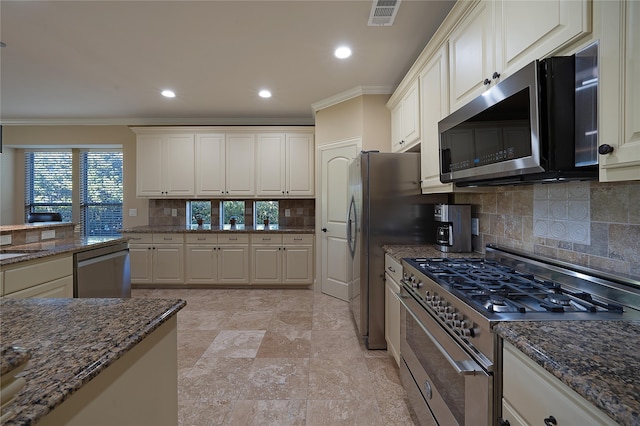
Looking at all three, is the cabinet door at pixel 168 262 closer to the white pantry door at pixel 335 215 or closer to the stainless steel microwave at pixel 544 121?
the white pantry door at pixel 335 215

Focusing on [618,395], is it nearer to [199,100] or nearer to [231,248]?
[231,248]

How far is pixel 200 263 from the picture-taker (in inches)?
166

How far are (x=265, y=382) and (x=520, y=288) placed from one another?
5.53ft

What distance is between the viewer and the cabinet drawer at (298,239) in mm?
4219

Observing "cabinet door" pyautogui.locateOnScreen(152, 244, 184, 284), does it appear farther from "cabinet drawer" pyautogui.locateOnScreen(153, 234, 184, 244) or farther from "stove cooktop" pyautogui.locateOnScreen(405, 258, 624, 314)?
"stove cooktop" pyautogui.locateOnScreen(405, 258, 624, 314)

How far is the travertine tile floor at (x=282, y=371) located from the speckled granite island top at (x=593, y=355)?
1.17 meters

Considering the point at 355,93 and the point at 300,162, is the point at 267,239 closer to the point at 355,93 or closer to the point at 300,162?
the point at 300,162

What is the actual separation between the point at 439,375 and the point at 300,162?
3.53 m

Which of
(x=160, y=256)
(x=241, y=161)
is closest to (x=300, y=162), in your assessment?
(x=241, y=161)

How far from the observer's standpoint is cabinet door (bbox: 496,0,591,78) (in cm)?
98

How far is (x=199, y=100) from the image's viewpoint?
153 inches

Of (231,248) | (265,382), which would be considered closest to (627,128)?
(265,382)

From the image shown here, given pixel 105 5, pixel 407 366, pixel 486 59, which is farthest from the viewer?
pixel 105 5

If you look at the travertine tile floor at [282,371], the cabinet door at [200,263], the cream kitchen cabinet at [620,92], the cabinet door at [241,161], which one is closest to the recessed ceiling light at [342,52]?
the cream kitchen cabinet at [620,92]
